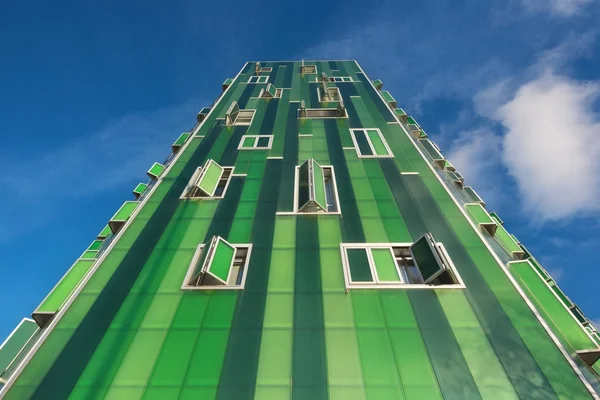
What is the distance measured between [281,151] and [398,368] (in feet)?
66.5

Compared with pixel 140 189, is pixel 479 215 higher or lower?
lower

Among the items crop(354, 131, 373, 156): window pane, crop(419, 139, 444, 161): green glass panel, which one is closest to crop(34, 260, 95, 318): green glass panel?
crop(354, 131, 373, 156): window pane

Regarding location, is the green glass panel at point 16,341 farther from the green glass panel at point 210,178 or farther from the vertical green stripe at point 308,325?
the vertical green stripe at point 308,325

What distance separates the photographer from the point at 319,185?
21.9 meters

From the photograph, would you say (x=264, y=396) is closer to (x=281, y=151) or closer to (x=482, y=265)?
(x=482, y=265)

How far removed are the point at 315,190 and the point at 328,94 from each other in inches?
874

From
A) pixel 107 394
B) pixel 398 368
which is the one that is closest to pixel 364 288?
pixel 398 368

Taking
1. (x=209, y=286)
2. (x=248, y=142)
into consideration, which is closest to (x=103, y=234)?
(x=209, y=286)

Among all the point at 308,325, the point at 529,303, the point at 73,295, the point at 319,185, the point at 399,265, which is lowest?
the point at 308,325

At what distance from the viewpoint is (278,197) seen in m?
22.0

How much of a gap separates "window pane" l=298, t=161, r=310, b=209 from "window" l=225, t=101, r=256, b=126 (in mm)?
12246

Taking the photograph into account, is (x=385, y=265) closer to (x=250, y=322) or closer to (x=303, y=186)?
(x=250, y=322)

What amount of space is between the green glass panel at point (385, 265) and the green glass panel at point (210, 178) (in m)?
13.1

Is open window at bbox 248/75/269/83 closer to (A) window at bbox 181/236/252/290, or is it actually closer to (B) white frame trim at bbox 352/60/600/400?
(B) white frame trim at bbox 352/60/600/400
